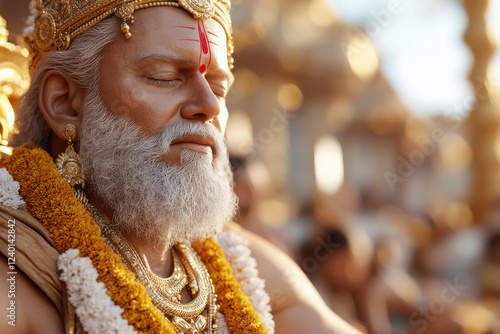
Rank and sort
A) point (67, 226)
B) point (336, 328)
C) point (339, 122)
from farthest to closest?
point (339, 122) < point (336, 328) < point (67, 226)

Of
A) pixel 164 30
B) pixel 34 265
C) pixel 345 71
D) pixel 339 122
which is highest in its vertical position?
A: pixel 164 30

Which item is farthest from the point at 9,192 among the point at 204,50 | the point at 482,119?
the point at 482,119

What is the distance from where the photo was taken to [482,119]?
26.1 feet

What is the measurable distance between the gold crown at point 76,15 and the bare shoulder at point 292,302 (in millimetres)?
946

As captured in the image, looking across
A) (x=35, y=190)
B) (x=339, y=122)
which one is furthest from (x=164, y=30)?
(x=339, y=122)

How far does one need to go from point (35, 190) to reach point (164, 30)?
2.20 ft

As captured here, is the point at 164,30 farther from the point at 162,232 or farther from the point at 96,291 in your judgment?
the point at 96,291

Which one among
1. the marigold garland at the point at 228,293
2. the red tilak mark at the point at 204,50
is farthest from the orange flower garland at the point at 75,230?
the red tilak mark at the point at 204,50

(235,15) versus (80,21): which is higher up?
(80,21)

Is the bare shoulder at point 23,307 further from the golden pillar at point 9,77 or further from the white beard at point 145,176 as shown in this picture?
the golden pillar at point 9,77

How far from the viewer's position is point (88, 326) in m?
1.48

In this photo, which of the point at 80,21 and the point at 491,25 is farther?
the point at 491,25

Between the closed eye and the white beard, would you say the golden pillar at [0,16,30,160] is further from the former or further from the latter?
the closed eye

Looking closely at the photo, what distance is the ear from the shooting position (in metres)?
1.84
